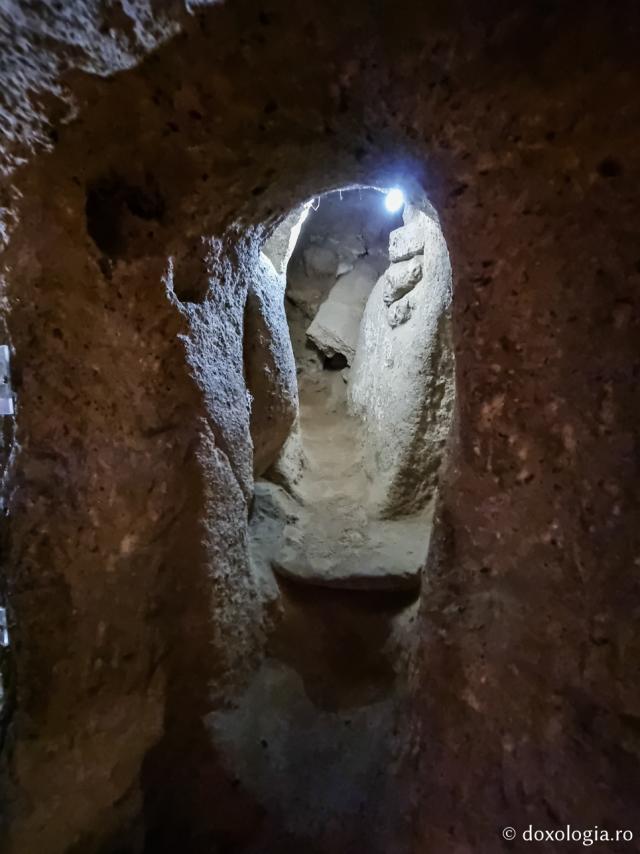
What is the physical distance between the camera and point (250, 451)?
59.3 inches

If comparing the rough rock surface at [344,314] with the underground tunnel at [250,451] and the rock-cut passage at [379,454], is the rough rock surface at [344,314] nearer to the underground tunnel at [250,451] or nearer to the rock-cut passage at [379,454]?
the rock-cut passage at [379,454]

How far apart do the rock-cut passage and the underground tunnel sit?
2.9 inches

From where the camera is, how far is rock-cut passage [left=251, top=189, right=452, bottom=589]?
1688mm

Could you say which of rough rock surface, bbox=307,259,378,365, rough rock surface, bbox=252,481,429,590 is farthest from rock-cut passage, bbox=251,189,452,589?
rough rock surface, bbox=307,259,378,365

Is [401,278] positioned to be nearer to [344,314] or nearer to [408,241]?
[408,241]

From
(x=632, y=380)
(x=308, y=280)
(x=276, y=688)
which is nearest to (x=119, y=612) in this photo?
(x=276, y=688)

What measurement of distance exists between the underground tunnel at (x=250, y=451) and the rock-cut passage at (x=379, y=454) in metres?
0.07

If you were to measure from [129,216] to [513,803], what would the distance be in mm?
1299

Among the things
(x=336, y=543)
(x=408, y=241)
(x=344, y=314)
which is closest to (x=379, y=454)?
(x=336, y=543)

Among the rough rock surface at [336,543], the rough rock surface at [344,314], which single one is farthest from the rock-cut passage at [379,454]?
the rough rock surface at [344,314]

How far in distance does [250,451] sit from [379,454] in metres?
0.67

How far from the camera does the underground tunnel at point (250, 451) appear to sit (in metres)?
0.75

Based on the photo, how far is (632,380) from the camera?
723 mm

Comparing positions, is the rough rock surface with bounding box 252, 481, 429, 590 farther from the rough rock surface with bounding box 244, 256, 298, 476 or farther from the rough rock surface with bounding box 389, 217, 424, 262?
the rough rock surface with bounding box 389, 217, 424, 262
